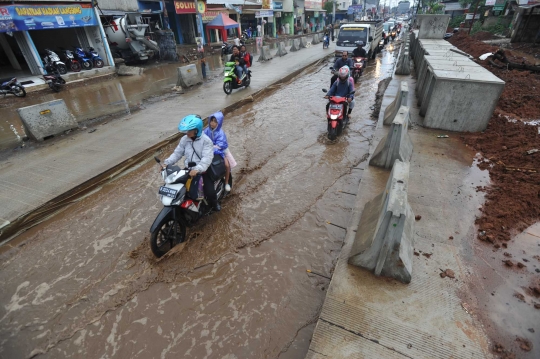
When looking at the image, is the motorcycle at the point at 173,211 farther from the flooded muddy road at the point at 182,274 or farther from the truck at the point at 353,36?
the truck at the point at 353,36

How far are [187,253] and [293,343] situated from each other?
1889mm

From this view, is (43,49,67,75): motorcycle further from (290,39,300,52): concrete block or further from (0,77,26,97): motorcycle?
(290,39,300,52): concrete block

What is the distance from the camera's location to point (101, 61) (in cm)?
1570

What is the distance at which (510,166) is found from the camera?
4.46 metres

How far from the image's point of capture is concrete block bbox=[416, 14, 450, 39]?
13383mm

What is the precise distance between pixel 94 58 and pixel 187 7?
38.7 ft

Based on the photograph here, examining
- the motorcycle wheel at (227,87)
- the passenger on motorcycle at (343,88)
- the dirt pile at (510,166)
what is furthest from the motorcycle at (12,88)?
the dirt pile at (510,166)

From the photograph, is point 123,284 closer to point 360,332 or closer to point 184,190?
point 184,190

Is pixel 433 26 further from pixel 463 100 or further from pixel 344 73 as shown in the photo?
pixel 463 100

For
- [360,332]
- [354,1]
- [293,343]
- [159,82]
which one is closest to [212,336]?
[293,343]

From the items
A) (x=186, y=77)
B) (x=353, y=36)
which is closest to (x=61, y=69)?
(x=186, y=77)

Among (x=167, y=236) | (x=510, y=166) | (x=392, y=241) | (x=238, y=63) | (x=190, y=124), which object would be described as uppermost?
(x=190, y=124)

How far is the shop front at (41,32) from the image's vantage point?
39.4ft

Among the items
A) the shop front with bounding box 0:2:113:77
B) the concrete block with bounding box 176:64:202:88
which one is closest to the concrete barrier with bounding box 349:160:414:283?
the concrete block with bounding box 176:64:202:88
